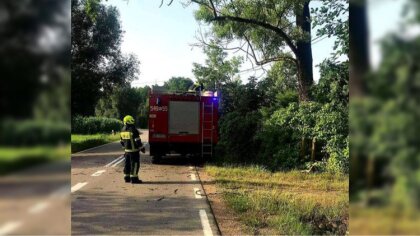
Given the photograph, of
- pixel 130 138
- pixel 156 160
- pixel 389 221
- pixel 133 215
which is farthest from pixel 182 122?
pixel 389 221

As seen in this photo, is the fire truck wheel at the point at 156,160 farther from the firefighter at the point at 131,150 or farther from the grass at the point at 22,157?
the grass at the point at 22,157

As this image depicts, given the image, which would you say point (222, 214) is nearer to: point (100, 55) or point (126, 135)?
point (126, 135)

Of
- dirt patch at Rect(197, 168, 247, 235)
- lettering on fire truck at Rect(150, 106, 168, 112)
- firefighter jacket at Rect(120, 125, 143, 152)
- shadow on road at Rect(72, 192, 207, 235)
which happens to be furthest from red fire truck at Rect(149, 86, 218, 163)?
shadow on road at Rect(72, 192, 207, 235)

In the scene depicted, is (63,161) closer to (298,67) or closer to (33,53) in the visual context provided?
(33,53)

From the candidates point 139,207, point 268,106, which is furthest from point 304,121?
point 139,207

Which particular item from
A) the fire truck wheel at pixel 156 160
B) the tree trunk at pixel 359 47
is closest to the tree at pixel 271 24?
the fire truck wheel at pixel 156 160

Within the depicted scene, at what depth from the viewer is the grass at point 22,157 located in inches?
49.5

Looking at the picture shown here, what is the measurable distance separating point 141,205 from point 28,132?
612 cm

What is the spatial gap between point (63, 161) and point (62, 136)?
0.10 metres

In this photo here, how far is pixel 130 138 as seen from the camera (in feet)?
34.0

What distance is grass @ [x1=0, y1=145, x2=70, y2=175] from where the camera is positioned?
1.26 m

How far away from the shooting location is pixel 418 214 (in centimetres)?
124

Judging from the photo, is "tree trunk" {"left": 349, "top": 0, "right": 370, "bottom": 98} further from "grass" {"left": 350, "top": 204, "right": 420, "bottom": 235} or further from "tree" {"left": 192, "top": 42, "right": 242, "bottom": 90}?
"tree" {"left": 192, "top": 42, "right": 242, "bottom": 90}

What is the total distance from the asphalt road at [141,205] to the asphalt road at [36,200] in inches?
152
